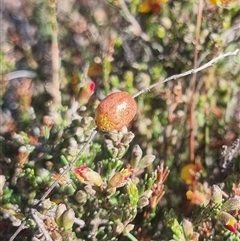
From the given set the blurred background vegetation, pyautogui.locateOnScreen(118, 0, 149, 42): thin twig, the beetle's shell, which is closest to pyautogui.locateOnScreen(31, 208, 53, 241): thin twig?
the blurred background vegetation

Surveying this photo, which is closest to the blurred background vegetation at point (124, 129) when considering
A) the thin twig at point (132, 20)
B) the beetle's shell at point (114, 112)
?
the thin twig at point (132, 20)

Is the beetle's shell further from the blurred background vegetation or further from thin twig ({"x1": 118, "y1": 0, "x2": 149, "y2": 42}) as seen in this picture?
thin twig ({"x1": 118, "y1": 0, "x2": 149, "y2": 42})

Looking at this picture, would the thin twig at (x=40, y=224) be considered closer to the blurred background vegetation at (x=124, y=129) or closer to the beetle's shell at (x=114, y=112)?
the blurred background vegetation at (x=124, y=129)

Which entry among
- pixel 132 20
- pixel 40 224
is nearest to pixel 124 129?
pixel 40 224

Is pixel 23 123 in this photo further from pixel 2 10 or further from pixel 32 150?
pixel 2 10

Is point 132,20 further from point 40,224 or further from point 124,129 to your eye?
point 40,224

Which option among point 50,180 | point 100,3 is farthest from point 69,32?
point 50,180

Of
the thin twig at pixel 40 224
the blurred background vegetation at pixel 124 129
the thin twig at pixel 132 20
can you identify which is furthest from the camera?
the thin twig at pixel 132 20
